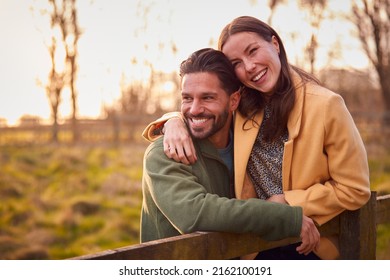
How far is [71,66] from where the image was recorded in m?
10.3

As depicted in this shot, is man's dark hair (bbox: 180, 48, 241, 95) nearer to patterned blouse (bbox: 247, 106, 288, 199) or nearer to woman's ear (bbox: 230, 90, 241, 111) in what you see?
woman's ear (bbox: 230, 90, 241, 111)

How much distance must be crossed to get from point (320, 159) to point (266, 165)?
249 millimetres

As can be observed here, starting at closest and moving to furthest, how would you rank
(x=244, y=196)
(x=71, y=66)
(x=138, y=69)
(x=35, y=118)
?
(x=244, y=196) → (x=138, y=69) → (x=71, y=66) → (x=35, y=118)

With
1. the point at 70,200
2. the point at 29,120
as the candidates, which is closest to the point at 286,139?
the point at 70,200

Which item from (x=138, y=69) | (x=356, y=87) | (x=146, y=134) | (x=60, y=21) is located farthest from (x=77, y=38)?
(x=146, y=134)

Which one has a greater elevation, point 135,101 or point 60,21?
point 60,21

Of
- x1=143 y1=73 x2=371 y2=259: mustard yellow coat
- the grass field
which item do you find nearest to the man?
x1=143 y1=73 x2=371 y2=259: mustard yellow coat

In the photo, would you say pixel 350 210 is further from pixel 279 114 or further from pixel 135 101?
pixel 135 101

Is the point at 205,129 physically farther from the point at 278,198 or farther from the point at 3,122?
the point at 3,122

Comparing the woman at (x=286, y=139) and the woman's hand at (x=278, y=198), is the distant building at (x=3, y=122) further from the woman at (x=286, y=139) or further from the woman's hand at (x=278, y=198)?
the woman's hand at (x=278, y=198)

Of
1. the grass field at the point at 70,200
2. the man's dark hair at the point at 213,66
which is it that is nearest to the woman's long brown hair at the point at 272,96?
the man's dark hair at the point at 213,66

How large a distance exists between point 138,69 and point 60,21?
165cm

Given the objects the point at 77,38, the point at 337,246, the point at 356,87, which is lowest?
the point at 337,246

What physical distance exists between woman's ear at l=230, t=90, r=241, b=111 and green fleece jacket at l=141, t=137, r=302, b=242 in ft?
1.13
